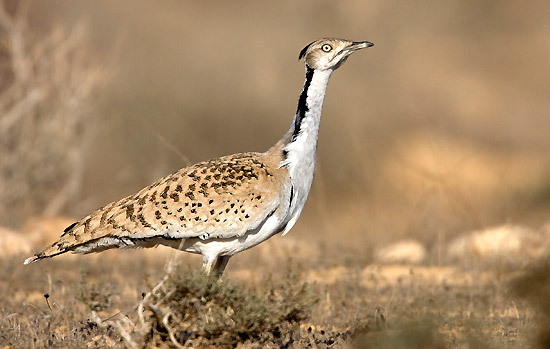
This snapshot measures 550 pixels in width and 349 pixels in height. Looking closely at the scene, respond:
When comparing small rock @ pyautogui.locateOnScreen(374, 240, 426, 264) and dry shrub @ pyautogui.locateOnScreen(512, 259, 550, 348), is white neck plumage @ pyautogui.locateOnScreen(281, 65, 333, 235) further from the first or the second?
small rock @ pyautogui.locateOnScreen(374, 240, 426, 264)

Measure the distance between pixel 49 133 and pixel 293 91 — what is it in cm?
1228

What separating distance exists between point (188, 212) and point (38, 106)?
5.20 metres

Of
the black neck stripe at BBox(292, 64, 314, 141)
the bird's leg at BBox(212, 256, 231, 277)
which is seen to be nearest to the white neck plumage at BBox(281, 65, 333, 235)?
the black neck stripe at BBox(292, 64, 314, 141)

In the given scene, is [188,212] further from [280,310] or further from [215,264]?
[280,310]

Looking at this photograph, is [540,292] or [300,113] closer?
[540,292]

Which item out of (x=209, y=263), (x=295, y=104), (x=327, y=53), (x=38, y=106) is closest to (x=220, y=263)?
(x=209, y=263)

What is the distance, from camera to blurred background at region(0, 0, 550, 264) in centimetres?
949

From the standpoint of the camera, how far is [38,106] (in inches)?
375

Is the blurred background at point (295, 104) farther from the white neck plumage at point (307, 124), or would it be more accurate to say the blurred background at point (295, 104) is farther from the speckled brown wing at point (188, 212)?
the speckled brown wing at point (188, 212)

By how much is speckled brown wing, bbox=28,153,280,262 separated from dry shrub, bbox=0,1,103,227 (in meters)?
4.65

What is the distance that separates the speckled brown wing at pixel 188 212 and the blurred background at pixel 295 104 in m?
3.06

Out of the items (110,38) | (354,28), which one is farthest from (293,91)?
(110,38)

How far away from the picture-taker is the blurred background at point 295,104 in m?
9.49

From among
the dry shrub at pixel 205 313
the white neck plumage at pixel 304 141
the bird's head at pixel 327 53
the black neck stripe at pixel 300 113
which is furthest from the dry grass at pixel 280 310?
the bird's head at pixel 327 53
